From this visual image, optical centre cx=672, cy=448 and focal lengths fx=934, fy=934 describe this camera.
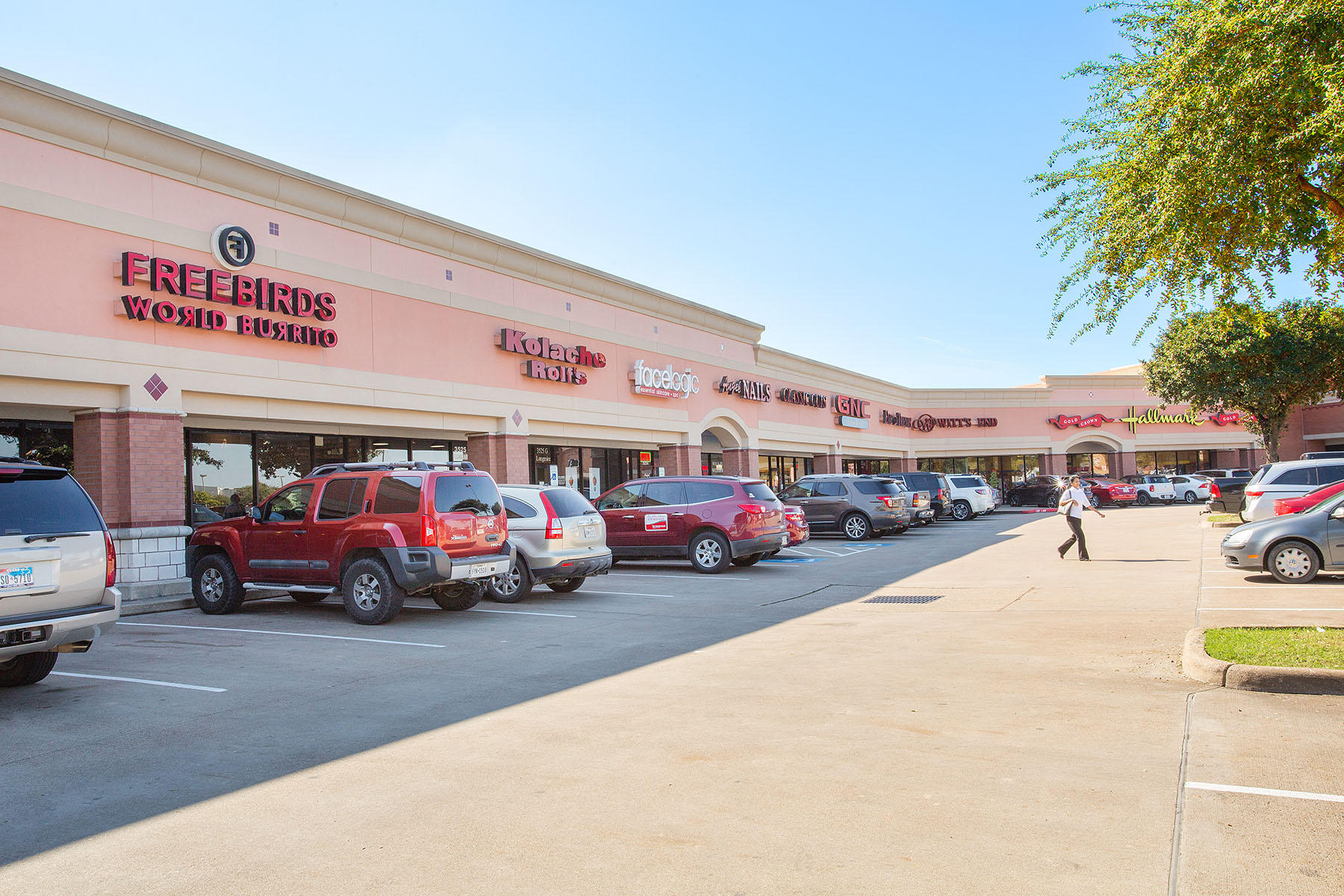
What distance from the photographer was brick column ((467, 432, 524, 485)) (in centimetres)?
2144

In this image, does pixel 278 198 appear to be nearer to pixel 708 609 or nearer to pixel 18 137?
pixel 18 137

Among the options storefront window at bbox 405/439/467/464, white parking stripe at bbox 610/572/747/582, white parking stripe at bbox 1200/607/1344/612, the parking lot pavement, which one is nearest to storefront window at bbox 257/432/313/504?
storefront window at bbox 405/439/467/464

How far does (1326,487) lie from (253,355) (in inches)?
707

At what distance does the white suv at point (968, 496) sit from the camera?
35.8 metres

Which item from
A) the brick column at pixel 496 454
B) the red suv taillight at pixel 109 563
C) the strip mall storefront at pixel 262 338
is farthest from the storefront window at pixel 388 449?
the red suv taillight at pixel 109 563

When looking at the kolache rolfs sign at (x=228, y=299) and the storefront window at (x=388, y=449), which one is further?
the storefront window at (x=388, y=449)

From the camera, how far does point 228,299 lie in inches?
612

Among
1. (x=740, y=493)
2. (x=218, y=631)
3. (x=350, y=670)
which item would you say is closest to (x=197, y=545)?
(x=218, y=631)

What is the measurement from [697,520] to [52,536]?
11304 mm

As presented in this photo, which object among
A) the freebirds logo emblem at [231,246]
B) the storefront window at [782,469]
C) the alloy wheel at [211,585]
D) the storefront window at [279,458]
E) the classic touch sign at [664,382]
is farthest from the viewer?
the storefront window at [782,469]

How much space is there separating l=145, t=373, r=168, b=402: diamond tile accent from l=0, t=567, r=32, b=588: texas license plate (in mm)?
8090

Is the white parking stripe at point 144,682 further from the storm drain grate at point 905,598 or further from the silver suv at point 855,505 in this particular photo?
the silver suv at point 855,505

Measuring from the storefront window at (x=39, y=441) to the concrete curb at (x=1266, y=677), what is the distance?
50.2 ft

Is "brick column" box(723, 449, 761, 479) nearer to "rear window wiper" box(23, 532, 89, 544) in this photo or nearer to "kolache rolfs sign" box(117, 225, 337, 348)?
"kolache rolfs sign" box(117, 225, 337, 348)
